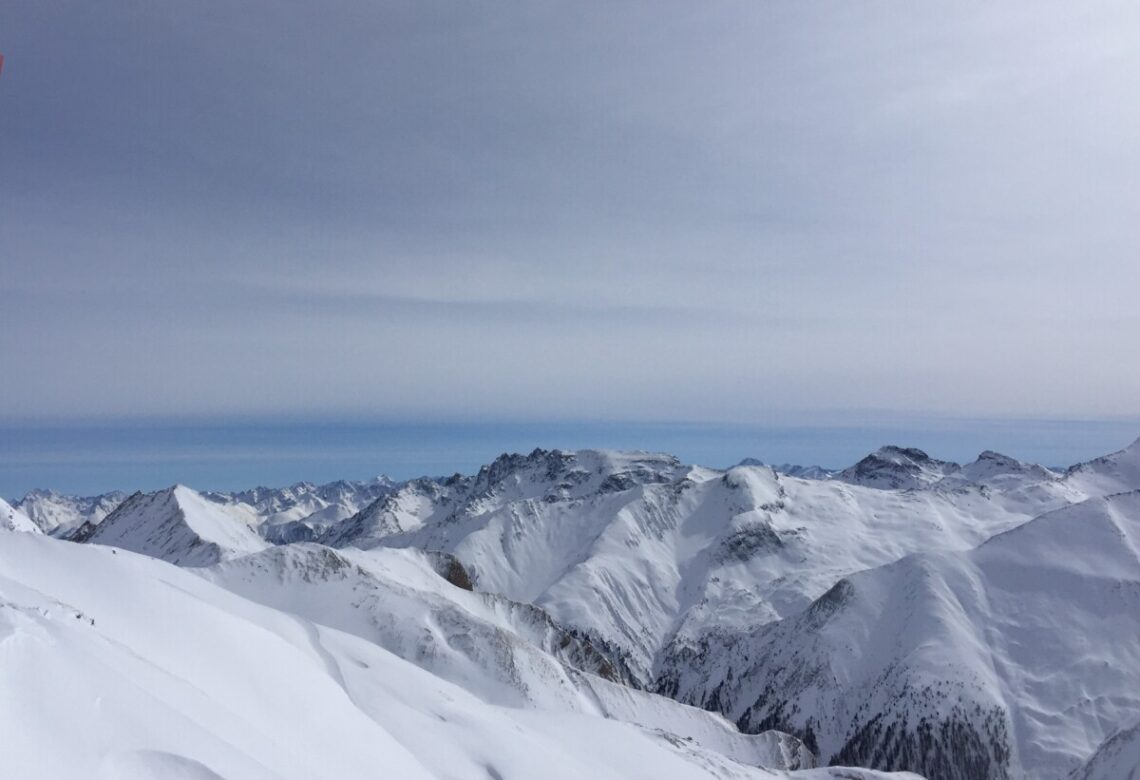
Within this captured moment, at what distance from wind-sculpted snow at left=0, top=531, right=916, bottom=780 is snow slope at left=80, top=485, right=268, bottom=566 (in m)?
92.3

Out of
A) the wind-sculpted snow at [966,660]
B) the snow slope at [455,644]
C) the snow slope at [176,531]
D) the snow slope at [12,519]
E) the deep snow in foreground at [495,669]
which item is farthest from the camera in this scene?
the snow slope at [176,531]

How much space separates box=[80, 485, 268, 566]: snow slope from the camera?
14412 centimetres

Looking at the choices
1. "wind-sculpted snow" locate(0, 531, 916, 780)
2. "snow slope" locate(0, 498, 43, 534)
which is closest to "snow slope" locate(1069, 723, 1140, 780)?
"wind-sculpted snow" locate(0, 531, 916, 780)

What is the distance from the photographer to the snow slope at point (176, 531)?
473ft

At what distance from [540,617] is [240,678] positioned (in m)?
90.6

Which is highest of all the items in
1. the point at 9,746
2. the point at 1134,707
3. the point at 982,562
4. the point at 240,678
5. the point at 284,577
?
the point at 9,746

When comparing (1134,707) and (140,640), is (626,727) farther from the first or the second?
(1134,707)

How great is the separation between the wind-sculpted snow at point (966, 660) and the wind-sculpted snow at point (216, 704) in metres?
94.8

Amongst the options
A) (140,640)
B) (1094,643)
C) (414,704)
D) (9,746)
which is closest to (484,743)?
(414,704)

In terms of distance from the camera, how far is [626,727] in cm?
6328

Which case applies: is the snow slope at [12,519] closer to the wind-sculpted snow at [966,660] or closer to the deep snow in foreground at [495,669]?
the deep snow in foreground at [495,669]

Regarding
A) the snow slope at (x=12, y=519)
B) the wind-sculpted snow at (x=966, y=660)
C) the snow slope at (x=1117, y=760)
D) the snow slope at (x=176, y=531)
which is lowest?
the wind-sculpted snow at (x=966, y=660)

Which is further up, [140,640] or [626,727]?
[140,640]

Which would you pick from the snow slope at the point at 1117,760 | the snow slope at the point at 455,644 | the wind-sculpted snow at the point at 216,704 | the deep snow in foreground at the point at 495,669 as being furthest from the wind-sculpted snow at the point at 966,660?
the wind-sculpted snow at the point at 216,704
